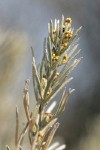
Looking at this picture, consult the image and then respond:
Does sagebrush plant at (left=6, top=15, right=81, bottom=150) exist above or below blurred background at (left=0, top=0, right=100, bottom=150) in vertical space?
below

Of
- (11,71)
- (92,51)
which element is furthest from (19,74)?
(92,51)

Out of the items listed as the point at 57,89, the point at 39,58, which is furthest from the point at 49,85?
the point at 39,58

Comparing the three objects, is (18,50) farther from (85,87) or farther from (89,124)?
(85,87)

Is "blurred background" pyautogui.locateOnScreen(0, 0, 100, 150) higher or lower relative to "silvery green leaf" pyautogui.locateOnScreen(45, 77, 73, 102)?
higher

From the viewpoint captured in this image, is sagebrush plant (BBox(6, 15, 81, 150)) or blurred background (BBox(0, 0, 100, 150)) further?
blurred background (BBox(0, 0, 100, 150))

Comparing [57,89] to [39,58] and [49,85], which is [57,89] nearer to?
[49,85]

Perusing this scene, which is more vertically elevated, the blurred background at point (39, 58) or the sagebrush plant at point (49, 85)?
the blurred background at point (39, 58)
